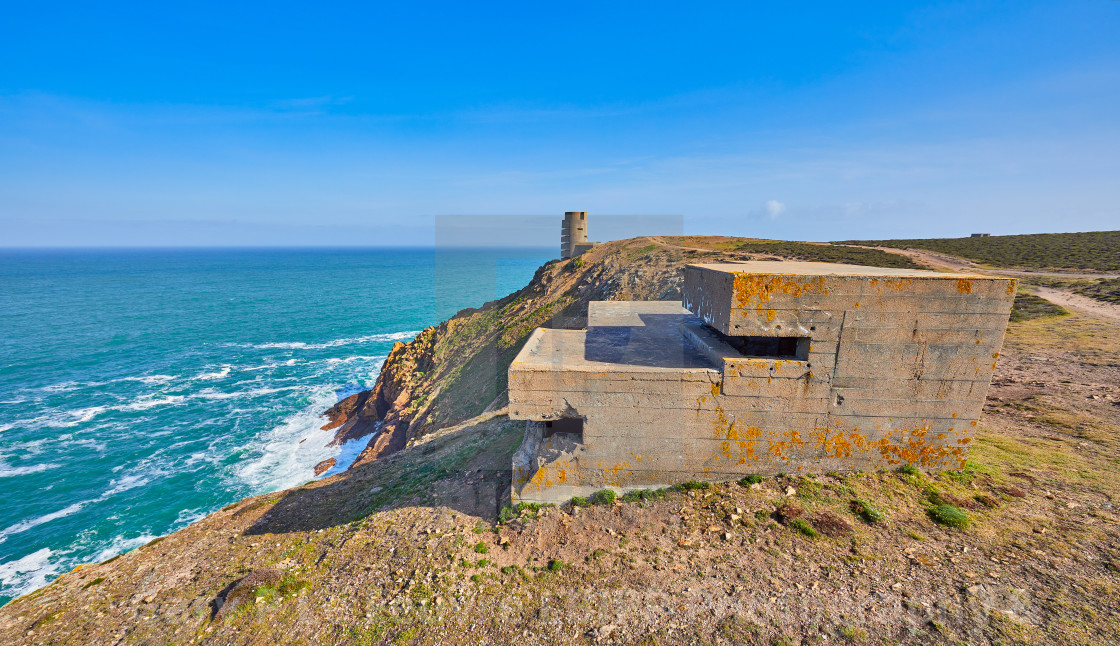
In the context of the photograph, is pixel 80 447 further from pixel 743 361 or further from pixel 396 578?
pixel 743 361

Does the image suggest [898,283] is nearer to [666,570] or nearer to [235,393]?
[666,570]

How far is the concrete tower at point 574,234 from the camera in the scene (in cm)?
4647

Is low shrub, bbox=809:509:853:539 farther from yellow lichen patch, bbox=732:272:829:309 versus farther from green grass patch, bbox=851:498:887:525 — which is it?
yellow lichen patch, bbox=732:272:829:309

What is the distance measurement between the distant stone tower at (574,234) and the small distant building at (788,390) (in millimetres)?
38259

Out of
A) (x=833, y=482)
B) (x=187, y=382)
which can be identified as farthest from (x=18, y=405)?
(x=833, y=482)

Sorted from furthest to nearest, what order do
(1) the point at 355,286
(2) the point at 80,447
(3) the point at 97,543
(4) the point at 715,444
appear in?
1. (1) the point at 355,286
2. (2) the point at 80,447
3. (3) the point at 97,543
4. (4) the point at 715,444

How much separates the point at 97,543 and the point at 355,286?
10216cm

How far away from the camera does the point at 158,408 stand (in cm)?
3061

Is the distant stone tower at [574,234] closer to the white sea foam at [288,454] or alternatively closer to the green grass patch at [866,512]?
the white sea foam at [288,454]

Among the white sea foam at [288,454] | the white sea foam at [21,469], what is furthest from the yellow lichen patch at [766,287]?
the white sea foam at [21,469]

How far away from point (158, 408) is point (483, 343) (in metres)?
23.6

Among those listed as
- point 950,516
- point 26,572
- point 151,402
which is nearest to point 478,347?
point 26,572

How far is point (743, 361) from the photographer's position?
8.21 metres

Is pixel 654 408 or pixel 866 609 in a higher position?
pixel 654 408
